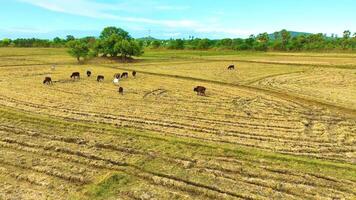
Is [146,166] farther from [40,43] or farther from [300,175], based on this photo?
[40,43]

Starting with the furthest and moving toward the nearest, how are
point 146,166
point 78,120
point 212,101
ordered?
point 212,101 < point 78,120 < point 146,166

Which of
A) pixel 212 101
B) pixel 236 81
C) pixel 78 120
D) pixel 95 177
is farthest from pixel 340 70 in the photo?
pixel 95 177

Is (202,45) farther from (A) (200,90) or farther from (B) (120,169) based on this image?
(B) (120,169)

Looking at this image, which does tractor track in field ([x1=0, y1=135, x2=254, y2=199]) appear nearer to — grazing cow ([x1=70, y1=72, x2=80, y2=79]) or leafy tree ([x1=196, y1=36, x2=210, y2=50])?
grazing cow ([x1=70, y1=72, x2=80, y2=79])

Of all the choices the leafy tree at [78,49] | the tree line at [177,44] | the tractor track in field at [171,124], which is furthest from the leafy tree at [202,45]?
the tractor track in field at [171,124]

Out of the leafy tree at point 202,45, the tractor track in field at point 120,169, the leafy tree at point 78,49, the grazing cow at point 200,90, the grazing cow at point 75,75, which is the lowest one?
the tractor track in field at point 120,169

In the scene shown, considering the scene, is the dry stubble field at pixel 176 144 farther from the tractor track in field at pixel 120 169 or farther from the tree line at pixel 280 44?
the tree line at pixel 280 44

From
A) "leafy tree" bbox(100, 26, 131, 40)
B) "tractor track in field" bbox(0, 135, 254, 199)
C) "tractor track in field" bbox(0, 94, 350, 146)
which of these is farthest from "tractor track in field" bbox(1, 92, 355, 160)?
"leafy tree" bbox(100, 26, 131, 40)
